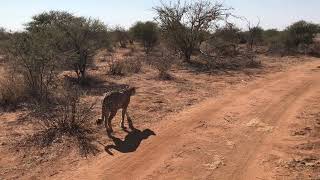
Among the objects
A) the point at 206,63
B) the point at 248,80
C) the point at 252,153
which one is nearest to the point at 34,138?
the point at 252,153

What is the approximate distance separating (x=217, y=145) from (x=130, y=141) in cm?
173

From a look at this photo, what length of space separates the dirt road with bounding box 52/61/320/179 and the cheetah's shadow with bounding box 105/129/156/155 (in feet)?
0.51

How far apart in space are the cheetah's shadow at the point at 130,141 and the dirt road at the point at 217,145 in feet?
0.51

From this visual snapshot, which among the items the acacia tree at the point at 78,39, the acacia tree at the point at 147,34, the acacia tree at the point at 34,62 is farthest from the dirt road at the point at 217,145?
the acacia tree at the point at 147,34

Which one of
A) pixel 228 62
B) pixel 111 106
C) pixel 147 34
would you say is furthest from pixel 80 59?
pixel 147 34

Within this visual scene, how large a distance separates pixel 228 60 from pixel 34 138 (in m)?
16.8

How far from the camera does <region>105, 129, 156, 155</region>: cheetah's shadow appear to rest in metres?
8.59

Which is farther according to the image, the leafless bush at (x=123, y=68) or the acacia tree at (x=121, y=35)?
the acacia tree at (x=121, y=35)

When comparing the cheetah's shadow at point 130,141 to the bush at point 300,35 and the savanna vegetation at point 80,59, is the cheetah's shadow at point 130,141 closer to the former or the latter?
the savanna vegetation at point 80,59

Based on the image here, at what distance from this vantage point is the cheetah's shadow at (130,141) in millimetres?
8586

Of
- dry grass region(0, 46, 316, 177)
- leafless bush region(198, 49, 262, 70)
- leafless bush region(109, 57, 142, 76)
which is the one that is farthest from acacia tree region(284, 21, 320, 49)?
leafless bush region(109, 57, 142, 76)

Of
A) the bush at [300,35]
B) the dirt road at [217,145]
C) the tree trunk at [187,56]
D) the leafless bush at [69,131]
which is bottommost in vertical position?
the dirt road at [217,145]

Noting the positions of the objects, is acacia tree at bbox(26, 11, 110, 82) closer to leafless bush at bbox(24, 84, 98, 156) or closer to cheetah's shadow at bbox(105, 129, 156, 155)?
leafless bush at bbox(24, 84, 98, 156)

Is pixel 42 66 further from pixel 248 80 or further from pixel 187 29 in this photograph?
pixel 187 29
